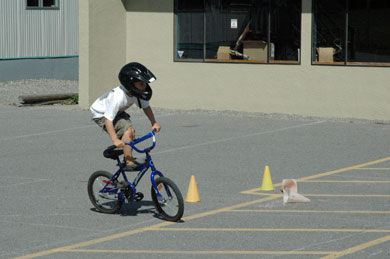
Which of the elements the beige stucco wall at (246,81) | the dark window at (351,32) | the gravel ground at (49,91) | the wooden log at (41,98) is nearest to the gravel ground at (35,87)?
the gravel ground at (49,91)

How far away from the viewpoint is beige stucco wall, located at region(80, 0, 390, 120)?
20.0m

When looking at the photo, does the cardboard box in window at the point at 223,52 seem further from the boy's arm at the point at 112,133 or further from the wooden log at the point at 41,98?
the boy's arm at the point at 112,133

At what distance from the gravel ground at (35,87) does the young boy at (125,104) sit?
613 inches

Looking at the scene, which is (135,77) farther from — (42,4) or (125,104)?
(42,4)

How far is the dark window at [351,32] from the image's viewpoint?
1967 cm

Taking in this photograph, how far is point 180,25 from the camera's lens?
2278 cm

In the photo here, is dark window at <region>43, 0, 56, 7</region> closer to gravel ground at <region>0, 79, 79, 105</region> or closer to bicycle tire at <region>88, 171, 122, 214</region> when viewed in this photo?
gravel ground at <region>0, 79, 79, 105</region>

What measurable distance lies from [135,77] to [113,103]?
16.5 inches

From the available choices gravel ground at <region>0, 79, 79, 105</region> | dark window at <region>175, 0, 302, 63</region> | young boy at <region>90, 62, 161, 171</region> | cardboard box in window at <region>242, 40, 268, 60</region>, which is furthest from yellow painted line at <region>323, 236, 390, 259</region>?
gravel ground at <region>0, 79, 79, 105</region>

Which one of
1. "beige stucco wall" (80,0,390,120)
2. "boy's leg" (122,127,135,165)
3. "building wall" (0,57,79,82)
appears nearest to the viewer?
"boy's leg" (122,127,135,165)

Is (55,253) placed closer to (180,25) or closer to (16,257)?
(16,257)

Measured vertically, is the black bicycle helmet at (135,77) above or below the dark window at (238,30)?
below

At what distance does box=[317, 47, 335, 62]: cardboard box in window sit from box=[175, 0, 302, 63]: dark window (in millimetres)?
603

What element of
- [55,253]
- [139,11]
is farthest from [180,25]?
[55,253]
